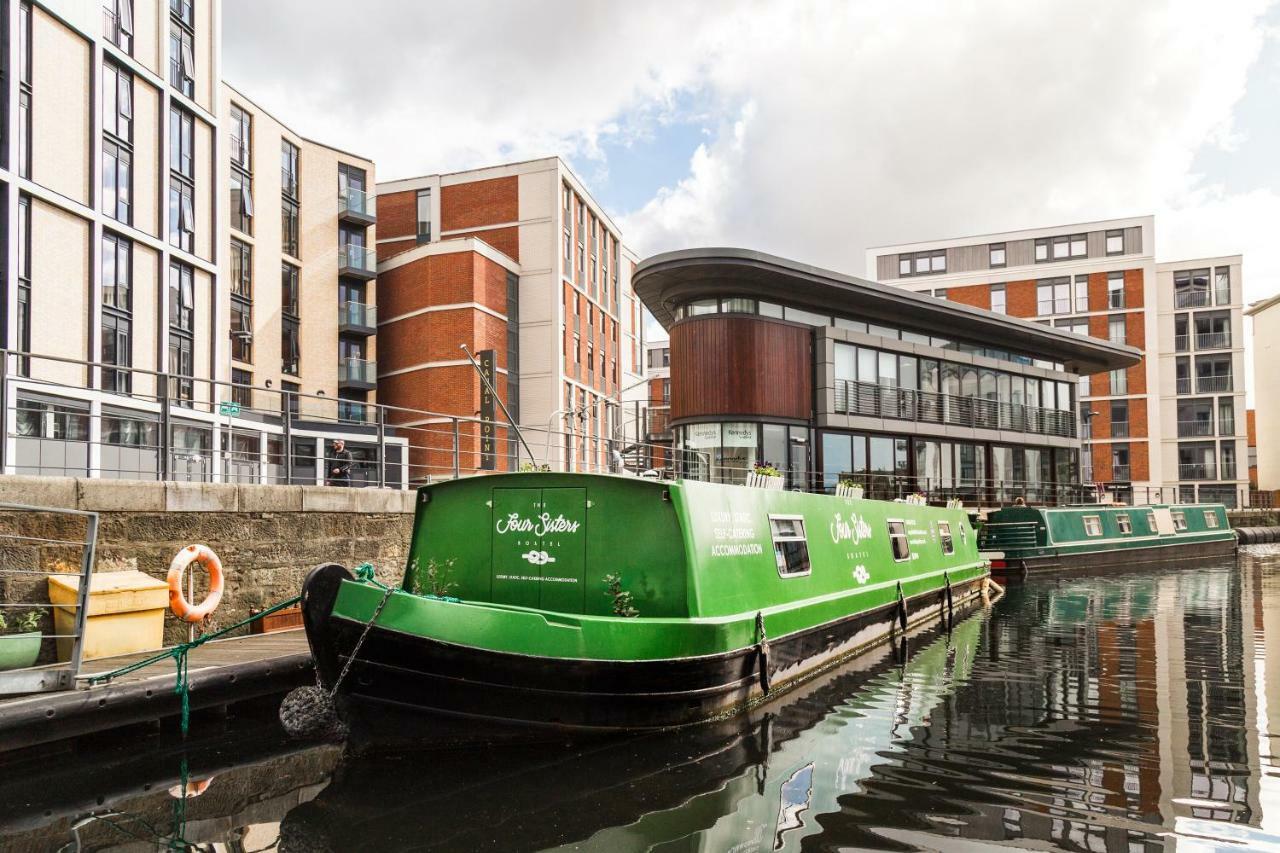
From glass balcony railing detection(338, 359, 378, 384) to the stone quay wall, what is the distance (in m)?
27.2

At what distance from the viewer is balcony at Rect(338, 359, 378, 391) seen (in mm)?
37688

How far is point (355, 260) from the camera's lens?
126 ft

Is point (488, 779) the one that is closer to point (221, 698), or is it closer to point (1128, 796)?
point (221, 698)

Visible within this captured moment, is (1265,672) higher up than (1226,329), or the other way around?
(1226,329)

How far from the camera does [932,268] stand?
2144 inches

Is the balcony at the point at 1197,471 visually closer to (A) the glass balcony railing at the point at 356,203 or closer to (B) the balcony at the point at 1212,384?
(B) the balcony at the point at 1212,384

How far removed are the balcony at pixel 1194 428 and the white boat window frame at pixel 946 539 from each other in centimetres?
4166

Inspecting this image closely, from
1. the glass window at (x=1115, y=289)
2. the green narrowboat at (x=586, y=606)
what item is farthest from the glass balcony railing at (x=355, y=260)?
the glass window at (x=1115, y=289)

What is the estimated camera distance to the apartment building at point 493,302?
37.3m

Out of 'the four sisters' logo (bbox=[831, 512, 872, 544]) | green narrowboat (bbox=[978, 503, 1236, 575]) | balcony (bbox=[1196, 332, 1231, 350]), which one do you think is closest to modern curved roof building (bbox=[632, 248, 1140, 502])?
green narrowboat (bbox=[978, 503, 1236, 575])

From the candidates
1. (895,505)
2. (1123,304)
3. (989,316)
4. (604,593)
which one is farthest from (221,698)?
(1123,304)

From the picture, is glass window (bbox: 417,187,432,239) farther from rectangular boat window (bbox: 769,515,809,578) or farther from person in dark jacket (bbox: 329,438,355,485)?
rectangular boat window (bbox: 769,515,809,578)

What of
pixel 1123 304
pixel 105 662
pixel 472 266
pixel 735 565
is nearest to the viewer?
pixel 105 662

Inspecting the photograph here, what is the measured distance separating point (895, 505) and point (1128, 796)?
30.1 ft
